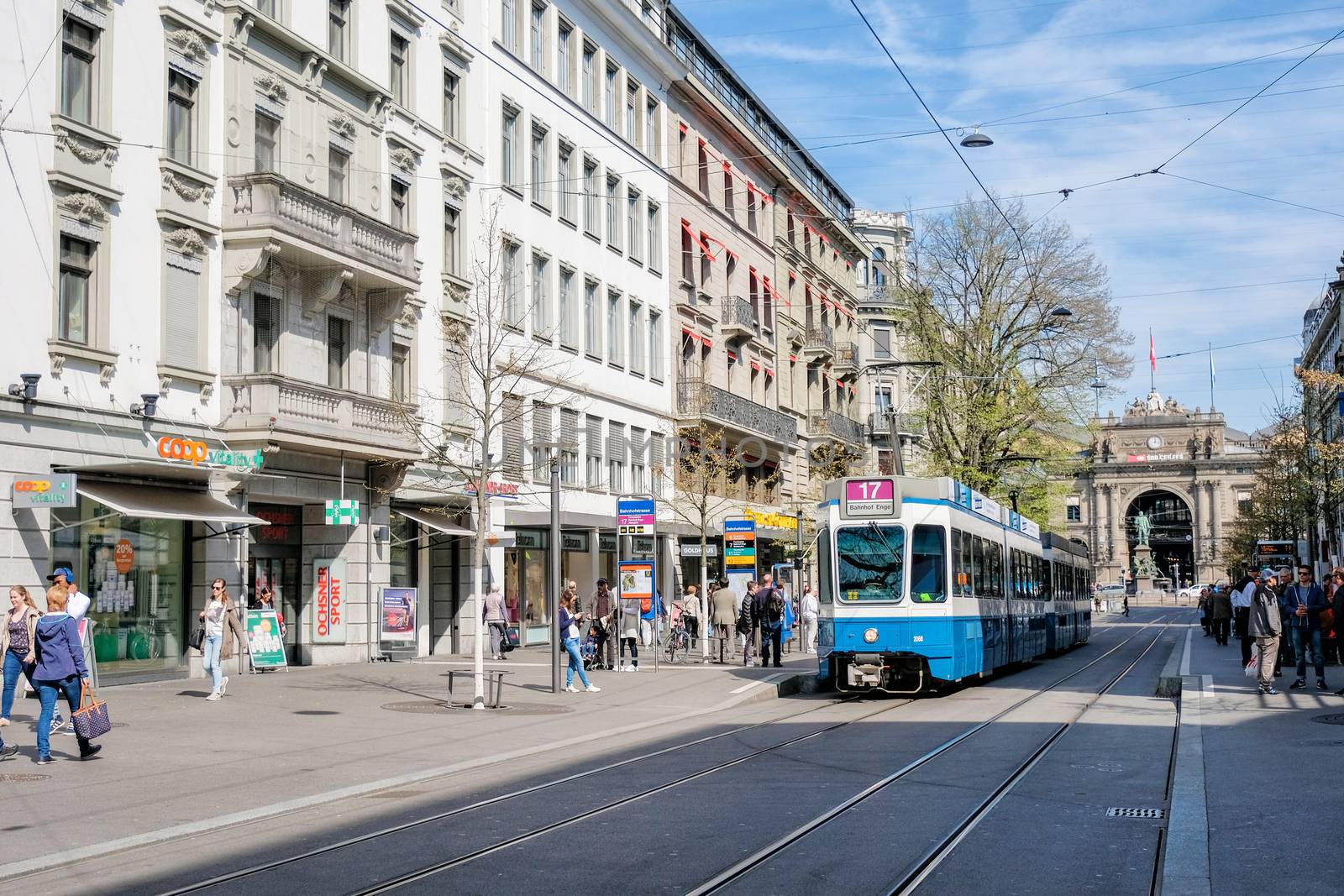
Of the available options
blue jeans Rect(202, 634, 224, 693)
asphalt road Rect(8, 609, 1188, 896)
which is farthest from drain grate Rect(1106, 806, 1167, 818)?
blue jeans Rect(202, 634, 224, 693)

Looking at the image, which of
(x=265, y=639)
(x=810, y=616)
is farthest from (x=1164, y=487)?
(x=265, y=639)

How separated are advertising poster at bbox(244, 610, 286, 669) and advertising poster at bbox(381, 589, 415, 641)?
282 centimetres

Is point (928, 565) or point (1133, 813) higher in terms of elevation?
point (928, 565)

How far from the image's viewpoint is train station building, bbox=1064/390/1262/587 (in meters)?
144

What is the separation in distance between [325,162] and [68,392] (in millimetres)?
8445

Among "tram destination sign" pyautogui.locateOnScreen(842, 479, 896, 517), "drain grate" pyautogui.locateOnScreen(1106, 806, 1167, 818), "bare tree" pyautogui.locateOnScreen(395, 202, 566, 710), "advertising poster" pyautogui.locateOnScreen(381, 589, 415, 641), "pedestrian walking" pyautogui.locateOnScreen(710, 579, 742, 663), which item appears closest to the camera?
"drain grate" pyautogui.locateOnScreen(1106, 806, 1167, 818)

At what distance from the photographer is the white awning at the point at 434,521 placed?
3155cm

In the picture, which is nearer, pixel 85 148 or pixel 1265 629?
pixel 1265 629

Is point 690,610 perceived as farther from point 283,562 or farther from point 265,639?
point 265,639

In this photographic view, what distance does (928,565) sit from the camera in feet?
74.1

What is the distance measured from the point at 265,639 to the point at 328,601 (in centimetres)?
333

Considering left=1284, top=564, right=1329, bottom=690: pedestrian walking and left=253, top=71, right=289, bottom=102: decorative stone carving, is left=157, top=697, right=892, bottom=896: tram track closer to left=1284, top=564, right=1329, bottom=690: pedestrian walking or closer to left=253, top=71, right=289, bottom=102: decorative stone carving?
left=1284, top=564, right=1329, bottom=690: pedestrian walking

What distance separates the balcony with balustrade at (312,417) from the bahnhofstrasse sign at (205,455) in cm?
36

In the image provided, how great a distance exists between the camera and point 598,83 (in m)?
41.5
